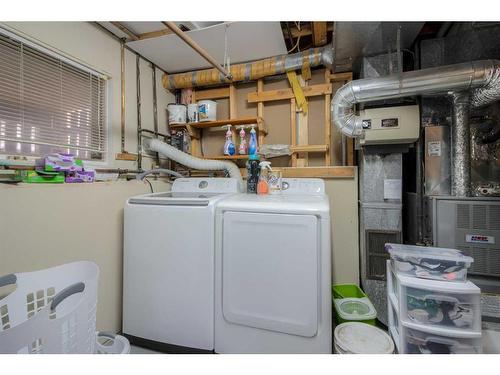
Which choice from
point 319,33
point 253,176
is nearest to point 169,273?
point 253,176

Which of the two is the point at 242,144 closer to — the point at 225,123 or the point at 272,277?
the point at 225,123

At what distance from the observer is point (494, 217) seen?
168 cm

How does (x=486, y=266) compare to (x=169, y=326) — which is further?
(x=486, y=266)

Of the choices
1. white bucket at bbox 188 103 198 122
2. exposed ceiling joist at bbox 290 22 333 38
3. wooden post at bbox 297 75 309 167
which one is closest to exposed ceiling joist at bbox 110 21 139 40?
white bucket at bbox 188 103 198 122

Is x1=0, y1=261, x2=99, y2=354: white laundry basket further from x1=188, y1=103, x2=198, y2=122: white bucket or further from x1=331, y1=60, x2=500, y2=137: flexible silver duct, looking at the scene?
x1=331, y1=60, x2=500, y2=137: flexible silver duct

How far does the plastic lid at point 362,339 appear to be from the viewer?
4.28 feet

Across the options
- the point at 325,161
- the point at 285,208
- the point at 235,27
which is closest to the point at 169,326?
the point at 285,208

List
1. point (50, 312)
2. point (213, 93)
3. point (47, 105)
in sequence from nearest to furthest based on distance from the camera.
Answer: point (50, 312)
point (47, 105)
point (213, 93)

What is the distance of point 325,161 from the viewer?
2.46 meters

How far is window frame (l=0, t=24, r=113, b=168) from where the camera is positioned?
145cm

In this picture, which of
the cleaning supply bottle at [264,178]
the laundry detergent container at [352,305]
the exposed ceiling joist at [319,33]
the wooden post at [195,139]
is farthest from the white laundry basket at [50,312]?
the exposed ceiling joist at [319,33]

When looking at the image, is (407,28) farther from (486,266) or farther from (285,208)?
→ (486,266)

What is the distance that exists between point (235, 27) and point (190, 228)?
5.39 ft

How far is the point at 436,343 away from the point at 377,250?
2.83 feet
